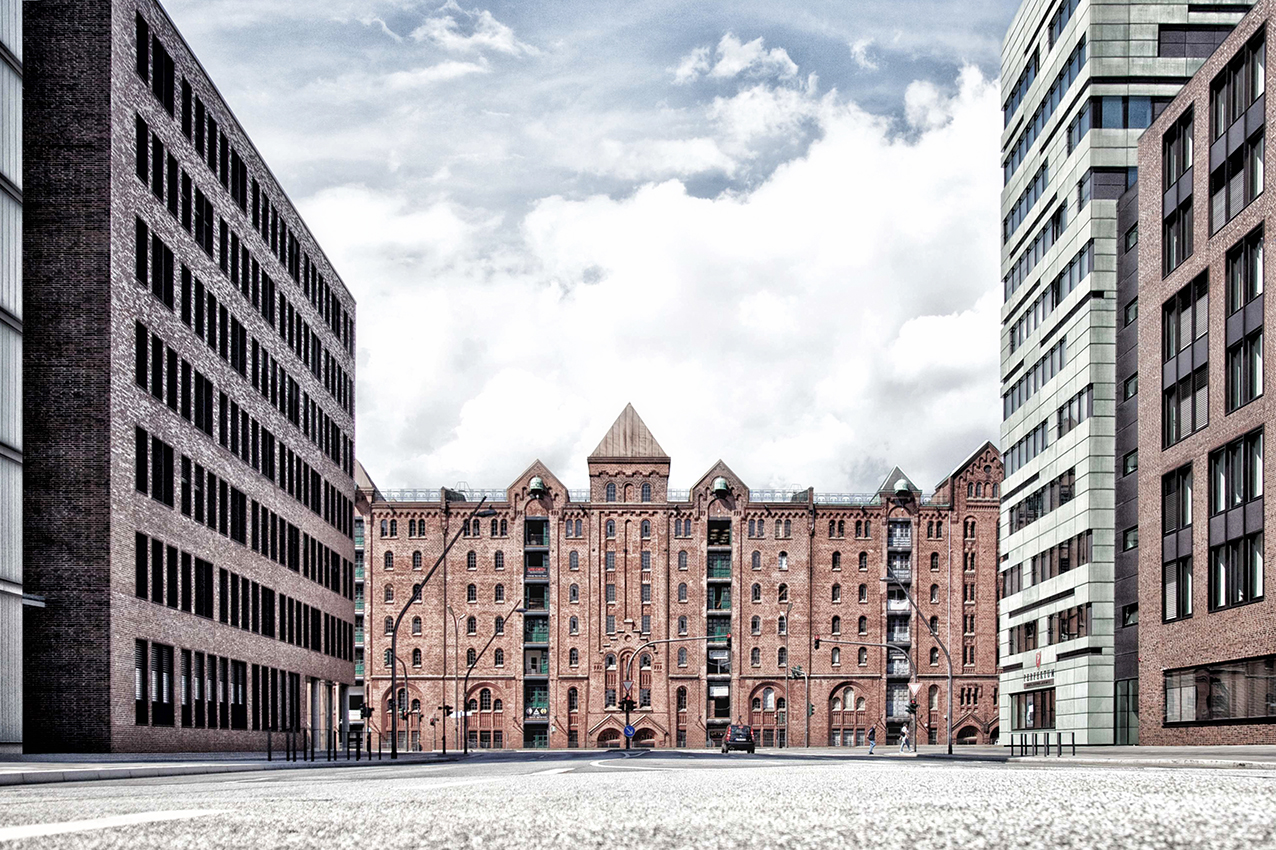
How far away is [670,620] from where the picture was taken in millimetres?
105875

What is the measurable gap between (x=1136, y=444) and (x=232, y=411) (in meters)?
29.9

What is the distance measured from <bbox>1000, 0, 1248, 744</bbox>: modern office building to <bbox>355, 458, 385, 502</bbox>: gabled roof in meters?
55.4

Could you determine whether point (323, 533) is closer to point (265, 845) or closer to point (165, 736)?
point (165, 736)

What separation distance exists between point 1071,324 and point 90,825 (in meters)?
54.8

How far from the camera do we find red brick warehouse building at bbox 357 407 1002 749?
106 metres

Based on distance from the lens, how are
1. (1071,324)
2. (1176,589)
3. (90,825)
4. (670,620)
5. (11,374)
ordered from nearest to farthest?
(90,825) → (11,374) → (1176,589) → (1071,324) → (670,620)

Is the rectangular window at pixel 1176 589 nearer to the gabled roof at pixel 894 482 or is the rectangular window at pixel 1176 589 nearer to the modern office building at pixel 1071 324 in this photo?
the modern office building at pixel 1071 324

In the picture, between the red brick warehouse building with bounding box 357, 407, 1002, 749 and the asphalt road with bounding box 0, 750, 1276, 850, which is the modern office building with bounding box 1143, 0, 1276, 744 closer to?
the asphalt road with bounding box 0, 750, 1276, 850

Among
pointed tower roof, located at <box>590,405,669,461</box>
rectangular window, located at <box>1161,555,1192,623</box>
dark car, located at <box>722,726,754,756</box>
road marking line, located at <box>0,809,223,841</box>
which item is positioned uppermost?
pointed tower roof, located at <box>590,405,669,461</box>

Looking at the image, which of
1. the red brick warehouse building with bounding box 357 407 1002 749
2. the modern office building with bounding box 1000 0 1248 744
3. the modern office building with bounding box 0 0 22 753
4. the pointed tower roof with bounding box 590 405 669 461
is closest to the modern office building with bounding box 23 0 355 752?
the modern office building with bounding box 0 0 22 753

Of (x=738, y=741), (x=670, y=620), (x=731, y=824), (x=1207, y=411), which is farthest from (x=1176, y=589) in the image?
(x=670, y=620)

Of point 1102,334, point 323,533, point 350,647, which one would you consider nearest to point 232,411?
point 323,533

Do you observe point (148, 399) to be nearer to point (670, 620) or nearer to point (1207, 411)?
point (1207, 411)

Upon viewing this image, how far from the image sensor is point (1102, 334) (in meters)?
52.2
